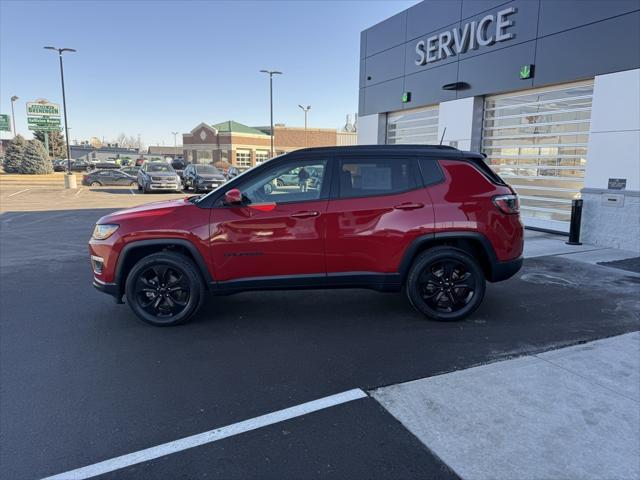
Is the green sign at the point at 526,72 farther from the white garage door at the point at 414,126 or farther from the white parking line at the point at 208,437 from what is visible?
the white parking line at the point at 208,437

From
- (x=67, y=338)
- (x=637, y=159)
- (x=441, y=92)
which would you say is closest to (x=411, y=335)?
(x=67, y=338)

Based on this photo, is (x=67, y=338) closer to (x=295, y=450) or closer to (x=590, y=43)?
(x=295, y=450)

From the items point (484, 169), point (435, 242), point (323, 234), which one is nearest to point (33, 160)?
point (323, 234)

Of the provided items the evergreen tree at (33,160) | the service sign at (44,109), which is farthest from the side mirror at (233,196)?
the evergreen tree at (33,160)

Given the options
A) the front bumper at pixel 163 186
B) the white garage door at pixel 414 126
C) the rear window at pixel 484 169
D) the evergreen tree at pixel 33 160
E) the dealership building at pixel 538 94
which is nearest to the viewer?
the rear window at pixel 484 169

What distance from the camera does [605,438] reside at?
2.97 metres

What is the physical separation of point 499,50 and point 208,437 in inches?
477

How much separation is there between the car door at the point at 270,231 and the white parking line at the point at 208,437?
1.68 meters

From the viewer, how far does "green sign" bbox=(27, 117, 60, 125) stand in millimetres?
30844

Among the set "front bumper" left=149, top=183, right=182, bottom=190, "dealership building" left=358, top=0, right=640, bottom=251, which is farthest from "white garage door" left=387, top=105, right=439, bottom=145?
"front bumper" left=149, top=183, right=182, bottom=190

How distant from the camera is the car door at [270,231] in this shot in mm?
4766

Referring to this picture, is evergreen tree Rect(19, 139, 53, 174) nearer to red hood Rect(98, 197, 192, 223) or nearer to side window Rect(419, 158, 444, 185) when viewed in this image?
red hood Rect(98, 197, 192, 223)

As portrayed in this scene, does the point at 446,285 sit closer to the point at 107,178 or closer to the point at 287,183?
the point at 287,183

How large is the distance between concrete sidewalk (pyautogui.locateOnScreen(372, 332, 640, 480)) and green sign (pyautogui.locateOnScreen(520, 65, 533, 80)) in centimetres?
874
